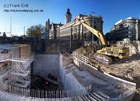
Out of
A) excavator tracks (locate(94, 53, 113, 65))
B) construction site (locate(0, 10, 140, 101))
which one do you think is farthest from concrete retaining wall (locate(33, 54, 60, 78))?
excavator tracks (locate(94, 53, 113, 65))

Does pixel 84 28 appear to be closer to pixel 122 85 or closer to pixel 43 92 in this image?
pixel 122 85

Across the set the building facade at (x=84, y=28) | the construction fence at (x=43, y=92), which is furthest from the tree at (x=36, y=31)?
the construction fence at (x=43, y=92)

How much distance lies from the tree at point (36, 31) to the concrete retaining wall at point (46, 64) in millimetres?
31004

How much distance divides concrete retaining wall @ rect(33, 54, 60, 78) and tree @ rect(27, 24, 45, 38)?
31004 millimetres

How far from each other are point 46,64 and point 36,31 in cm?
3452

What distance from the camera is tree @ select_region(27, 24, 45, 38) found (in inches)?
2564

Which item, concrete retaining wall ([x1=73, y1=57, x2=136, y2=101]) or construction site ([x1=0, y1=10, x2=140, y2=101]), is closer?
concrete retaining wall ([x1=73, y1=57, x2=136, y2=101])

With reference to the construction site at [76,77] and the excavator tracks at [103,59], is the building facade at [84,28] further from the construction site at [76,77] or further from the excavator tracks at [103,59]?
the excavator tracks at [103,59]

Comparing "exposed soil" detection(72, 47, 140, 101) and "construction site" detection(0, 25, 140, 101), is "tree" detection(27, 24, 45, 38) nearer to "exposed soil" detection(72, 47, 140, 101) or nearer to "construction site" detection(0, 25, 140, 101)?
"construction site" detection(0, 25, 140, 101)

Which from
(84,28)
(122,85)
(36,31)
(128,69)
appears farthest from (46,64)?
(36,31)

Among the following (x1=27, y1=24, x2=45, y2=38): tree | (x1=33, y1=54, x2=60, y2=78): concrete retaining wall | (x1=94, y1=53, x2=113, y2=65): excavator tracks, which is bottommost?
(x1=33, y1=54, x2=60, y2=78): concrete retaining wall

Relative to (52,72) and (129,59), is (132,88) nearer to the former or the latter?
(129,59)

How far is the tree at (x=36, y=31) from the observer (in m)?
65.1

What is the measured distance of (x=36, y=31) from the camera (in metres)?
66.4
